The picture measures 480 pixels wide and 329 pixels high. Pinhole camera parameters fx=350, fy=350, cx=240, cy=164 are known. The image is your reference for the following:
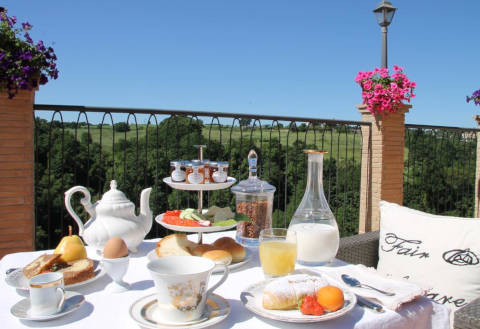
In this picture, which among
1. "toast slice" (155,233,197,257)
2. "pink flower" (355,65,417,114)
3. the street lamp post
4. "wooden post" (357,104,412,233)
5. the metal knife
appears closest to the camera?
the metal knife

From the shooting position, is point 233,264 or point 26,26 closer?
point 233,264

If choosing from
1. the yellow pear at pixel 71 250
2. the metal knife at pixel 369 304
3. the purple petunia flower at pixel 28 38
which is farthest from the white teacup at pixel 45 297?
the purple petunia flower at pixel 28 38

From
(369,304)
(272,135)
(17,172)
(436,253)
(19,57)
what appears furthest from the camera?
(272,135)

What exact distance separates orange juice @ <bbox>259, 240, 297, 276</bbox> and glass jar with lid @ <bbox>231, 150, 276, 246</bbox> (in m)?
0.34

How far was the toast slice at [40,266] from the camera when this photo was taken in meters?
0.95

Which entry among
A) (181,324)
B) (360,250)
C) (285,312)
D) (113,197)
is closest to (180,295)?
(181,324)

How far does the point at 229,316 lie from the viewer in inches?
31.8

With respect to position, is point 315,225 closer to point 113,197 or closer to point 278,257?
point 278,257

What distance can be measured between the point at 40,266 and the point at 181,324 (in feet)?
1.57

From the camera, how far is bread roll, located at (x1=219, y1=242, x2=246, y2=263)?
1.15 meters

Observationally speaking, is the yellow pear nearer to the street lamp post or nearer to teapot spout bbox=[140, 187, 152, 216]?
teapot spout bbox=[140, 187, 152, 216]

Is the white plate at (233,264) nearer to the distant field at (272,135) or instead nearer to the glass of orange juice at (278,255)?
the glass of orange juice at (278,255)

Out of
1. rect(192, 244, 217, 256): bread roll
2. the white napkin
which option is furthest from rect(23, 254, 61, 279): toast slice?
the white napkin

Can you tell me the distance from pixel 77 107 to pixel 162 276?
85.9 inches
